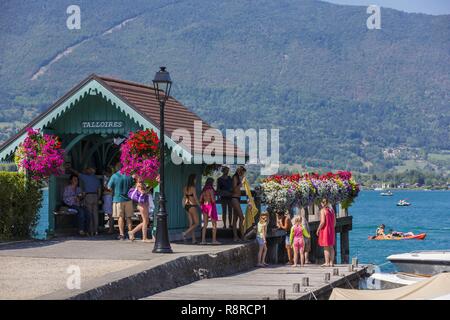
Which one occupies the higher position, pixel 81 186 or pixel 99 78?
pixel 99 78

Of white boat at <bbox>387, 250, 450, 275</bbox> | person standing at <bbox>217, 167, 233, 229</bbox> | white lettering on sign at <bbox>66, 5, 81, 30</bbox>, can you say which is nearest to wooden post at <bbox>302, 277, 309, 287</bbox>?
person standing at <bbox>217, 167, 233, 229</bbox>

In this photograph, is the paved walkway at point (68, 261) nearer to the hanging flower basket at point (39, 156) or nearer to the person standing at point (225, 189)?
the hanging flower basket at point (39, 156)

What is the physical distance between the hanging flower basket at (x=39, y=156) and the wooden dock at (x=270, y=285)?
5.74 metres

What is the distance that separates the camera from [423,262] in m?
26.4

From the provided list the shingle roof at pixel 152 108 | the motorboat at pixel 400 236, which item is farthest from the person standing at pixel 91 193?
the motorboat at pixel 400 236

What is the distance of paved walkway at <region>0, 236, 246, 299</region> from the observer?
14.9 m

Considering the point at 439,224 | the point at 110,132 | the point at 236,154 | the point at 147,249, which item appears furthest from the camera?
the point at 439,224

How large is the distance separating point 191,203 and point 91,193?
314cm

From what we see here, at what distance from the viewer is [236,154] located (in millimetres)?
26203

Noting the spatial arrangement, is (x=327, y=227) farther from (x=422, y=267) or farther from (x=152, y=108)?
(x=152, y=108)
